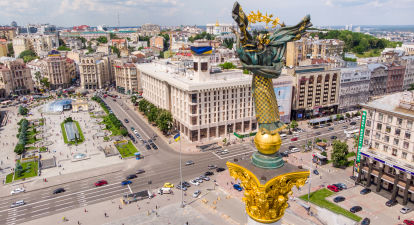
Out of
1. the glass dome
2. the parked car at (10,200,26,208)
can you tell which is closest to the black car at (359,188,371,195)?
the parked car at (10,200,26,208)

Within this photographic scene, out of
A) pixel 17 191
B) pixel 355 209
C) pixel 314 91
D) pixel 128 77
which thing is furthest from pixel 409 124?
pixel 128 77

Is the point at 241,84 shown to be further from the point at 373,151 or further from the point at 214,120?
the point at 373,151

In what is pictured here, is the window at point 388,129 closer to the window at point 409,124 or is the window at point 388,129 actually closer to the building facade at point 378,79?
the window at point 409,124

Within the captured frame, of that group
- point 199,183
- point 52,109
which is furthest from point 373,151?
point 52,109

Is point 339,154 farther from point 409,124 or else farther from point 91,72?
point 91,72

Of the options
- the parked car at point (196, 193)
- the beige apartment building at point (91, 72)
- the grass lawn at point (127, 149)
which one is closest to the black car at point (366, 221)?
the parked car at point (196, 193)

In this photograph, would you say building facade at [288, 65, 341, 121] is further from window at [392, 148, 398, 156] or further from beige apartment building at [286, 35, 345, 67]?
window at [392, 148, 398, 156]
